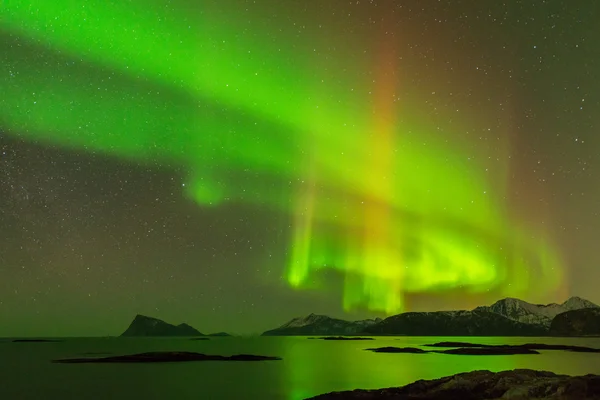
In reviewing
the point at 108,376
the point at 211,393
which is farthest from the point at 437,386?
the point at 108,376

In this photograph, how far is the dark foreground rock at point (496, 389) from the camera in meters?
28.8

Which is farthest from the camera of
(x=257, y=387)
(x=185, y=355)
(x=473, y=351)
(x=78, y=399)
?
(x=473, y=351)

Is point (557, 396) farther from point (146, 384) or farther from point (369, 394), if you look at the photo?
point (146, 384)

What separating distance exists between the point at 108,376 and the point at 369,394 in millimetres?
48702

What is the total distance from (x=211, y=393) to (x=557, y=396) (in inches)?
1301

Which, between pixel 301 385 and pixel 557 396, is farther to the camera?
pixel 301 385

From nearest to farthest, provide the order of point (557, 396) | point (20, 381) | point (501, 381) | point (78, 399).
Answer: point (557, 396) → point (501, 381) → point (78, 399) → point (20, 381)

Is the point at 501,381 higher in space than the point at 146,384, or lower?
higher

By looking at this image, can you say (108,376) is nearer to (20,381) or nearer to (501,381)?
(20,381)

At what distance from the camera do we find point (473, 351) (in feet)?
474

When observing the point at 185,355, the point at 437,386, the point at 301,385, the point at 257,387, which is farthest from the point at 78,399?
the point at 185,355

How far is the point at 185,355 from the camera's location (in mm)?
118250

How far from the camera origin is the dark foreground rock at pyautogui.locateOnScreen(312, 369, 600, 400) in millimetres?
28750

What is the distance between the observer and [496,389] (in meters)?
31.9
